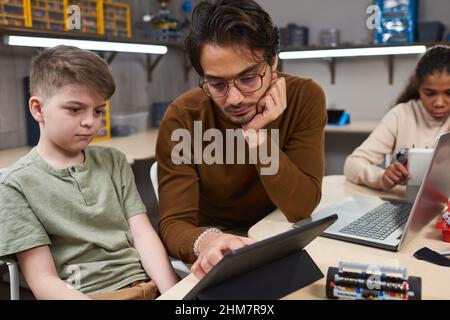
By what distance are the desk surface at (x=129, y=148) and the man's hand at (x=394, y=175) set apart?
1124 mm

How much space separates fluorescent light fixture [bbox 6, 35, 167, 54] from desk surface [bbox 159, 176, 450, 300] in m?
0.92

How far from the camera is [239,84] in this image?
1132 mm

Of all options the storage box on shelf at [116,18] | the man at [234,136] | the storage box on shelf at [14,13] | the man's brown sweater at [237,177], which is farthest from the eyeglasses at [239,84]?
the storage box on shelf at [116,18]

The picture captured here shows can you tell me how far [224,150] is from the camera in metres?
1.30

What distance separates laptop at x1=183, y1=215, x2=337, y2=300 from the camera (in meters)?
0.63

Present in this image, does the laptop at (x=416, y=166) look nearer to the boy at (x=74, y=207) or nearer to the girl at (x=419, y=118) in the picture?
the girl at (x=419, y=118)

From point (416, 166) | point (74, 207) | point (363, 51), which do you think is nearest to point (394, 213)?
point (416, 166)

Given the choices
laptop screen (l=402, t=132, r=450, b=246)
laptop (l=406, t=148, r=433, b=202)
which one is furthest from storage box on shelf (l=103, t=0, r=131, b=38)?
laptop screen (l=402, t=132, r=450, b=246)

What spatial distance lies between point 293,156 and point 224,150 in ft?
0.64

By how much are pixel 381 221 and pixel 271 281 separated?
0.47m

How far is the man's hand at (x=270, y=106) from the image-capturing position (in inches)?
45.3

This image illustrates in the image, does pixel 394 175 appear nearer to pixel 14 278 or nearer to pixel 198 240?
pixel 198 240

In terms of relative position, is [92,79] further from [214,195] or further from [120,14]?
[120,14]

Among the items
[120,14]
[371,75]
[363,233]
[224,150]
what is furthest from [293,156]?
[371,75]
